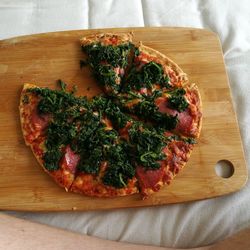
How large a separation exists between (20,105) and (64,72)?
0.41 m

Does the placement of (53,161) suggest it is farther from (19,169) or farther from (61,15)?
(61,15)

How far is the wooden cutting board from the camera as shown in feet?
7.14

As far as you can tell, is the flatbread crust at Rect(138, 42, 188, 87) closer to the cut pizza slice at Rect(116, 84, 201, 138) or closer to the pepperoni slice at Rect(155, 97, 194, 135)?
the cut pizza slice at Rect(116, 84, 201, 138)

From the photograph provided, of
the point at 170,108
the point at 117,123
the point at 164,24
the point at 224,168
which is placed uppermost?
the point at 164,24

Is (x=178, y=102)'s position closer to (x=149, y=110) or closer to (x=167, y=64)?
(x=149, y=110)

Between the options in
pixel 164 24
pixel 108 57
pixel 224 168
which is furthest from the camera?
pixel 164 24

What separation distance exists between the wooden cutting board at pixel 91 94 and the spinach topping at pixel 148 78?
0.20 m

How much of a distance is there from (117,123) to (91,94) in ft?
1.05

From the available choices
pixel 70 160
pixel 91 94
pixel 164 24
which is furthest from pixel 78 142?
pixel 164 24

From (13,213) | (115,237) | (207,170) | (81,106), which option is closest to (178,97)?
(207,170)

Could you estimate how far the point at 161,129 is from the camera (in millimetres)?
2355

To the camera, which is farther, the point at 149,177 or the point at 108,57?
the point at 108,57

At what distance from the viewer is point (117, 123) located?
2.38 metres

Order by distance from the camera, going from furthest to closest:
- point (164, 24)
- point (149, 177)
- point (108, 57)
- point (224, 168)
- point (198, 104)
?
point (164, 24) → point (108, 57) → point (198, 104) → point (224, 168) → point (149, 177)
